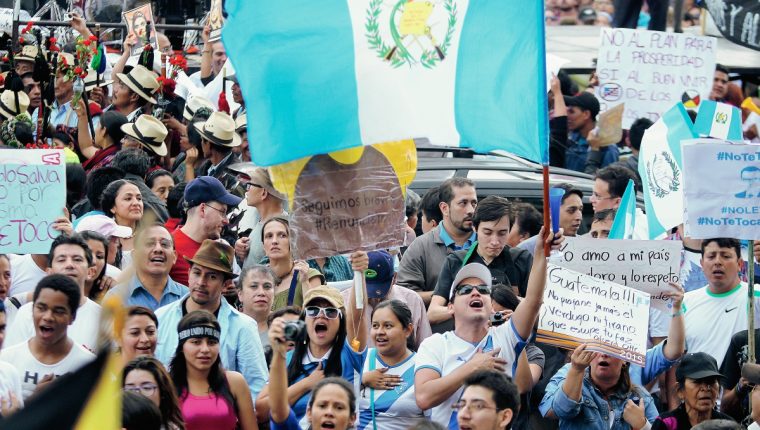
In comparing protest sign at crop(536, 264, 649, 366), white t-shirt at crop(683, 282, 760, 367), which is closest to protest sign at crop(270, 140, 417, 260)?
protest sign at crop(536, 264, 649, 366)

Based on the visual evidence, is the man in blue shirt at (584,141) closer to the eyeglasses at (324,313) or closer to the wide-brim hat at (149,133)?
the wide-brim hat at (149,133)

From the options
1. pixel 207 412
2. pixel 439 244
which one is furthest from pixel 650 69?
pixel 207 412

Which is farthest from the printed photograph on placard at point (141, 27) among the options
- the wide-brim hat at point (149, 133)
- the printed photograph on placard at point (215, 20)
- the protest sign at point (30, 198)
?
the protest sign at point (30, 198)

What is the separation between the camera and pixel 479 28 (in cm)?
784

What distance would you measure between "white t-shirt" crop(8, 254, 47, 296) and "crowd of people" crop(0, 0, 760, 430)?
1 cm

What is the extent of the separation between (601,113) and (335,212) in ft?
21.9

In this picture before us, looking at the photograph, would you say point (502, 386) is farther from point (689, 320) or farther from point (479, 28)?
point (689, 320)

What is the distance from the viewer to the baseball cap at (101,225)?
9.99 metres

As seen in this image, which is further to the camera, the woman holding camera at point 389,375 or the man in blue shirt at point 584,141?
the man in blue shirt at point 584,141

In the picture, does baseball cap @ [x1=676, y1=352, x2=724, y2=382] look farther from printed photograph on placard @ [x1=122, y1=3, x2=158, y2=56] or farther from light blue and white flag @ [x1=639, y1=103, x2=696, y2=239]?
printed photograph on placard @ [x1=122, y1=3, x2=158, y2=56]

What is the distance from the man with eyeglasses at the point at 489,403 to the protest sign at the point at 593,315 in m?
1.05

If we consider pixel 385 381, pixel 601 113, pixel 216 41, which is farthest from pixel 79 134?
pixel 385 381

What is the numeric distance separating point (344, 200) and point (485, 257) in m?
1.89

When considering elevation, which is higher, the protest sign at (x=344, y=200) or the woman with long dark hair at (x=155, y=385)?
the protest sign at (x=344, y=200)
